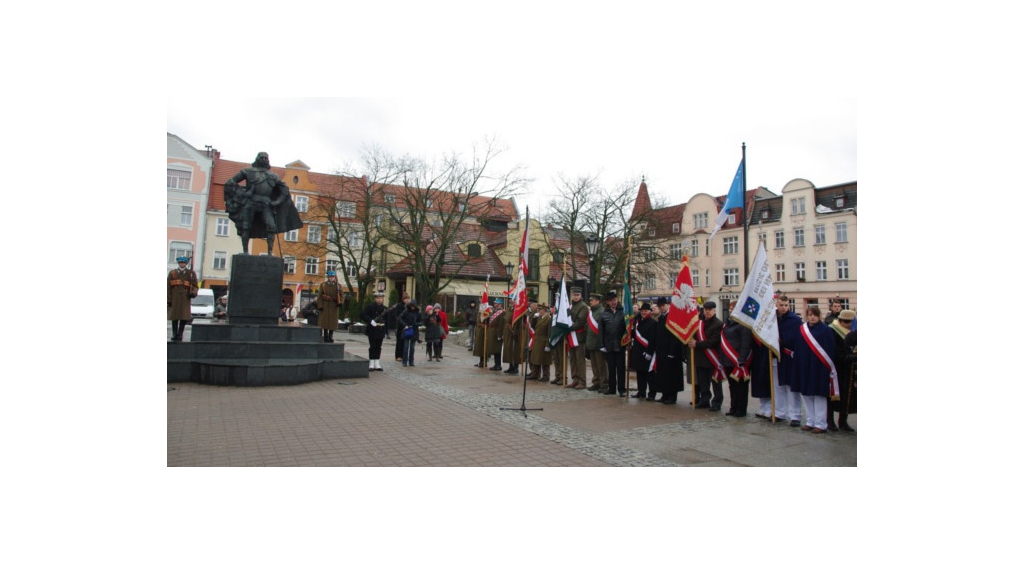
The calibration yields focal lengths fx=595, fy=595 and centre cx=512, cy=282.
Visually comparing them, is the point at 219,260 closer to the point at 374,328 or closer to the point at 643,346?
the point at 374,328

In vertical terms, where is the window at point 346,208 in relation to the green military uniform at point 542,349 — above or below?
above

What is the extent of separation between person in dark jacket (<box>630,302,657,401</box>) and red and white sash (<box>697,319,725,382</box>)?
3.00 feet

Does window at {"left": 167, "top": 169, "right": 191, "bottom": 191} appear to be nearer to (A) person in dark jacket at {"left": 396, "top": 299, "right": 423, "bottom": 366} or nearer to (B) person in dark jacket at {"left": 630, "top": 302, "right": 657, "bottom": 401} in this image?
(A) person in dark jacket at {"left": 396, "top": 299, "right": 423, "bottom": 366}

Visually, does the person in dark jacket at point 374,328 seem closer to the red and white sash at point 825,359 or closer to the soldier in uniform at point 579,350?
the soldier in uniform at point 579,350

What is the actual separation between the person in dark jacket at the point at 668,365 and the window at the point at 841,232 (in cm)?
3794

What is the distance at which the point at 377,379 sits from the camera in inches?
464

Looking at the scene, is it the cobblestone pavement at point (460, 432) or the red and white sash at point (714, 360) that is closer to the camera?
the cobblestone pavement at point (460, 432)

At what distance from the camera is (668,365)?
9.60 meters

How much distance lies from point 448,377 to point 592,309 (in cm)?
350

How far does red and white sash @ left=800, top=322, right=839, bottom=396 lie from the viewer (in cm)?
738

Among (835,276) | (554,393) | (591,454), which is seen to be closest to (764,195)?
(835,276)

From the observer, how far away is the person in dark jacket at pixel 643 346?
10000mm

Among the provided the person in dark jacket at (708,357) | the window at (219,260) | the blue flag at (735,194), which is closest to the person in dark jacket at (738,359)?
the person in dark jacket at (708,357)

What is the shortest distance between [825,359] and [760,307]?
3.43 ft
